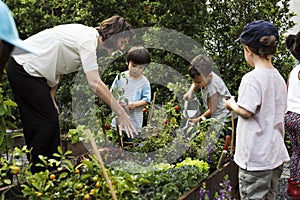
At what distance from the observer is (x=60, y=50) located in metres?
3.04

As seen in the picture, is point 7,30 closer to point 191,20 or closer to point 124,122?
point 124,122

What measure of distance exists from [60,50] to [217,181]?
134 cm

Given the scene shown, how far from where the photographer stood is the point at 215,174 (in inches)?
113

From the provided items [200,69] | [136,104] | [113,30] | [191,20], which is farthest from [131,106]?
[191,20]

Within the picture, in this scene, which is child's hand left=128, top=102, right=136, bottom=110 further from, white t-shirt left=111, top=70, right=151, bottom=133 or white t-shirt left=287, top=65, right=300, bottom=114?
white t-shirt left=287, top=65, right=300, bottom=114

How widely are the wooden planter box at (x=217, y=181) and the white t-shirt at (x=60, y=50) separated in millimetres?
1043

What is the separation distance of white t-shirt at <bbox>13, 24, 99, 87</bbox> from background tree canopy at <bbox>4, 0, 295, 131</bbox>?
1.80m

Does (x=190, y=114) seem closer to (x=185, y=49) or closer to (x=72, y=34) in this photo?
(x=185, y=49)

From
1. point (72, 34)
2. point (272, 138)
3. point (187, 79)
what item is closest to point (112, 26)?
point (72, 34)

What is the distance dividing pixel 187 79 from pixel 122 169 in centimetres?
261

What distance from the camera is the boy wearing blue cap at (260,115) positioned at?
2.57 metres

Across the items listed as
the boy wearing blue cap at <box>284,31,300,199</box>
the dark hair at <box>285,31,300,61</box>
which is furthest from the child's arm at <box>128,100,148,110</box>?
the dark hair at <box>285,31,300,61</box>

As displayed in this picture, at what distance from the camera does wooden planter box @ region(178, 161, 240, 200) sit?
2.53 metres

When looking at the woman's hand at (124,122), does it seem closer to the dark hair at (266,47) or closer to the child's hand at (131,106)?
the child's hand at (131,106)
